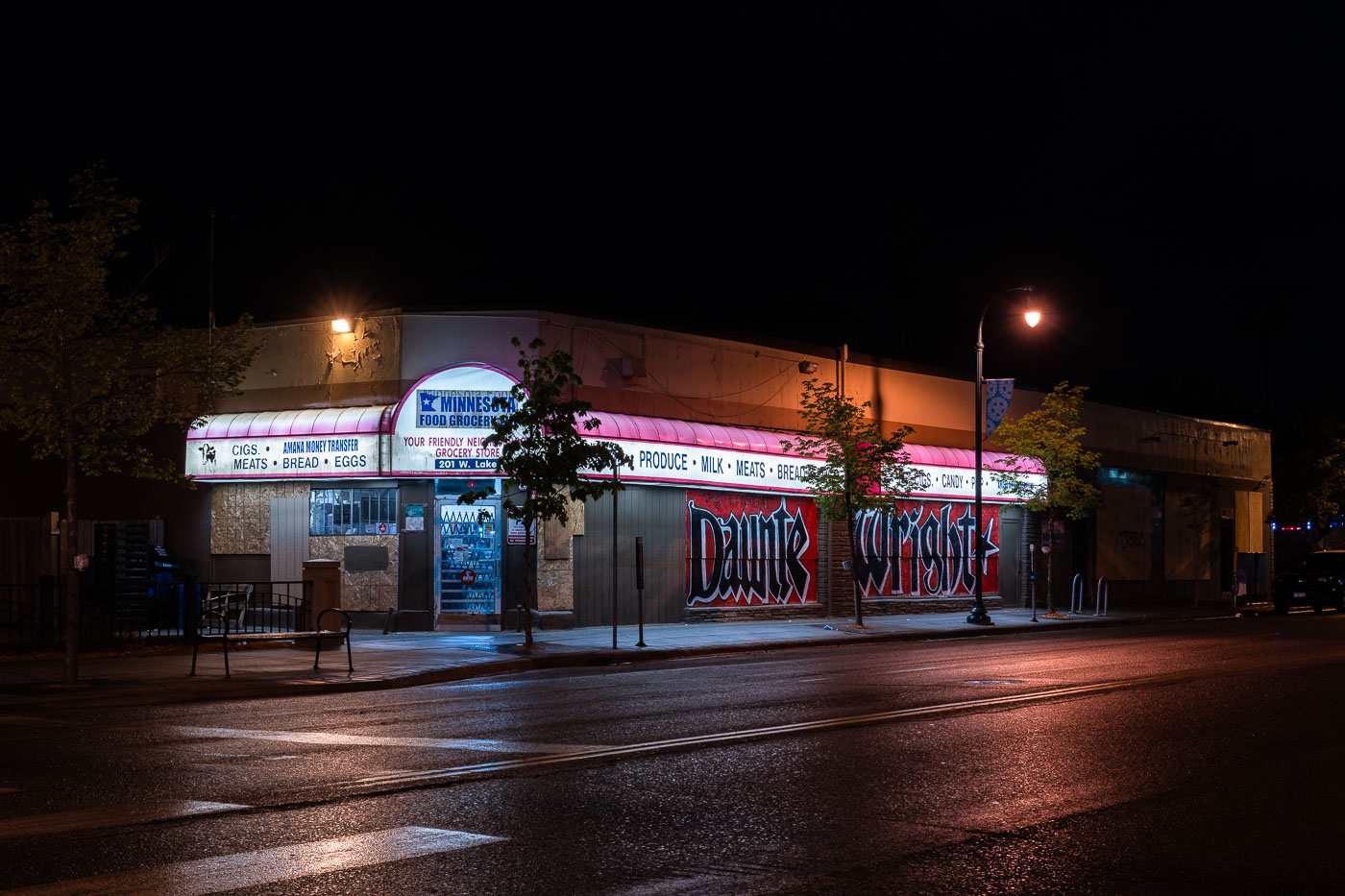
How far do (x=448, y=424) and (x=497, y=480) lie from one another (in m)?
1.66

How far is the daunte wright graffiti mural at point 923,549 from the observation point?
117 ft

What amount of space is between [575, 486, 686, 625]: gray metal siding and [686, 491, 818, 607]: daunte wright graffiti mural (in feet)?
1.41

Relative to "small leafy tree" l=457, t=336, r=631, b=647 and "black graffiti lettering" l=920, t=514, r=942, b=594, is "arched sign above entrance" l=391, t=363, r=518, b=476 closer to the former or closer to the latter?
"small leafy tree" l=457, t=336, r=631, b=647

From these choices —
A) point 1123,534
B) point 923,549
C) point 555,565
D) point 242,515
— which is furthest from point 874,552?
point 242,515

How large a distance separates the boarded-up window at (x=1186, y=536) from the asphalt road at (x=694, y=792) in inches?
1370

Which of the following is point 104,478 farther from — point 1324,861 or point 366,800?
point 1324,861

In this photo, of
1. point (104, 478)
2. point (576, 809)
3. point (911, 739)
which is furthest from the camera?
point (104, 478)

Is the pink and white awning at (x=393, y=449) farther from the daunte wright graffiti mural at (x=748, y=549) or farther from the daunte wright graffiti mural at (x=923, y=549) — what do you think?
the daunte wright graffiti mural at (x=923, y=549)

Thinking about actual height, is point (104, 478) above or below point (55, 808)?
above

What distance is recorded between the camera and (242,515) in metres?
28.8

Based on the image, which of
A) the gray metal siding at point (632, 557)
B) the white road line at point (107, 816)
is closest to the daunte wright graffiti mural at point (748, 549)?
the gray metal siding at point (632, 557)

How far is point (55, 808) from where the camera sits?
8570 millimetres

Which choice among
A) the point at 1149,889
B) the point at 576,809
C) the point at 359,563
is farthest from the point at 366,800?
the point at 359,563

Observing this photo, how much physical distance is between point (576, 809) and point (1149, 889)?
3.50 meters
